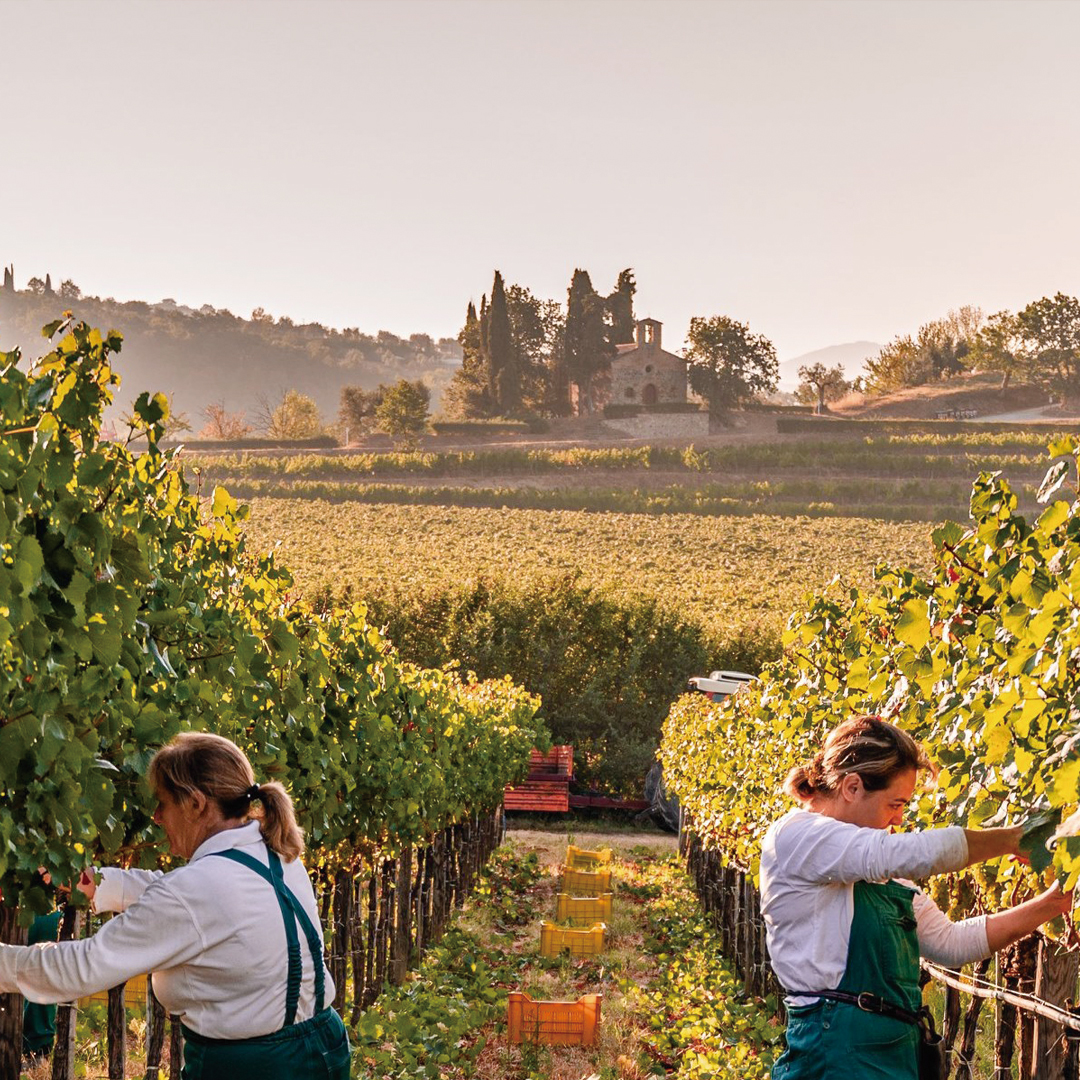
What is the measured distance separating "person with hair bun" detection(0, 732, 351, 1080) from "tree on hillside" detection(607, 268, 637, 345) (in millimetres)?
91517

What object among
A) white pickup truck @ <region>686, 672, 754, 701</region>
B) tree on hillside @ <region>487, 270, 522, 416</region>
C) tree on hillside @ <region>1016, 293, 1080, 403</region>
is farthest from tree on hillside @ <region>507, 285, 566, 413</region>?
white pickup truck @ <region>686, 672, 754, 701</region>

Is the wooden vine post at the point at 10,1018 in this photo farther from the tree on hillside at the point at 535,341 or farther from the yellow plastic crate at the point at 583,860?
the tree on hillside at the point at 535,341

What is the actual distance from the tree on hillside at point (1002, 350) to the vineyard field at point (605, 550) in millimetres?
49308

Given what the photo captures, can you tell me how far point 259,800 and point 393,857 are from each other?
679cm

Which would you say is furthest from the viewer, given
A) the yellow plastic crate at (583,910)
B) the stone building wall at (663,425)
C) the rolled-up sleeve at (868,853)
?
the stone building wall at (663,425)

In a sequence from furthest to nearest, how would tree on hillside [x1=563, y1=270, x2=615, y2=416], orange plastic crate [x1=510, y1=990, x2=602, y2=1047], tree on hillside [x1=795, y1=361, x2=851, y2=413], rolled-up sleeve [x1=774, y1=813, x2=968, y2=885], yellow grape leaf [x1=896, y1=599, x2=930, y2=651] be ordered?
tree on hillside [x1=795, y1=361, x2=851, y2=413] → tree on hillside [x1=563, y1=270, x2=615, y2=416] → orange plastic crate [x1=510, y1=990, x2=602, y2=1047] → yellow grape leaf [x1=896, y1=599, x2=930, y2=651] → rolled-up sleeve [x1=774, y1=813, x2=968, y2=885]

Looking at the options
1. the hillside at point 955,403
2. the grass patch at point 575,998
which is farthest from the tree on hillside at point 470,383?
the grass patch at point 575,998

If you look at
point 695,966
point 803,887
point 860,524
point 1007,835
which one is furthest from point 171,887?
point 860,524

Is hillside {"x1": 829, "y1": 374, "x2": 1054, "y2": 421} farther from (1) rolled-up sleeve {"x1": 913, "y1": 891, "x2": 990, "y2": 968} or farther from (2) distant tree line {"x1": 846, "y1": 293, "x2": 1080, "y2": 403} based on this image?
(1) rolled-up sleeve {"x1": 913, "y1": 891, "x2": 990, "y2": 968}

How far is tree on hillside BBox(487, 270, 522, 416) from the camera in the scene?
287ft

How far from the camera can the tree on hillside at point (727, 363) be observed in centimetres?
8431

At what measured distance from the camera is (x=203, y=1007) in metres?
2.55

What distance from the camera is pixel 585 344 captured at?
293 feet

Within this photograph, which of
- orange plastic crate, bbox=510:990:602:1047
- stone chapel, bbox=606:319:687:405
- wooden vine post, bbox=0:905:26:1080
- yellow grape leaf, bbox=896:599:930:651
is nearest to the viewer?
→ wooden vine post, bbox=0:905:26:1080
